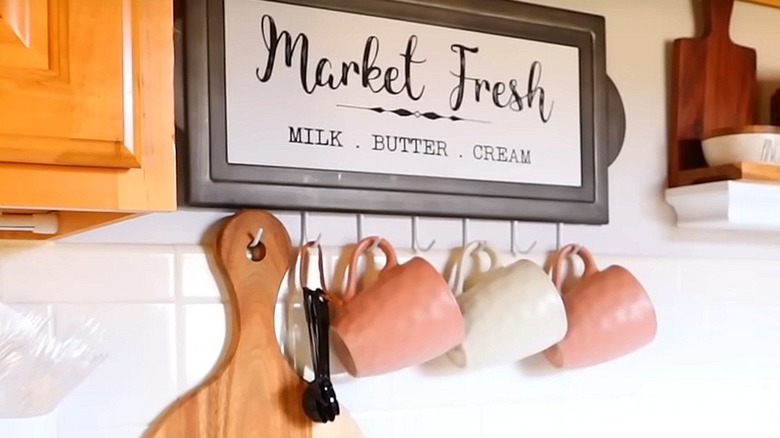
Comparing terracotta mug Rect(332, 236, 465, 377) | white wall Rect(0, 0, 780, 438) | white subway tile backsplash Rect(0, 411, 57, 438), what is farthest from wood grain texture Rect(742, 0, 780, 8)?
white subway tile backsplash Rect(0, 411, 57, 438)

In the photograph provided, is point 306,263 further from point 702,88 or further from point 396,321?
point 702,88

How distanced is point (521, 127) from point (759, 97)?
0.47 meters

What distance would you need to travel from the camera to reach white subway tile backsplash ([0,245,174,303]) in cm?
96

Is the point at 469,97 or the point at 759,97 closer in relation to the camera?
the point at 469,97

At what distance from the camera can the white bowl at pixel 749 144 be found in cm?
127

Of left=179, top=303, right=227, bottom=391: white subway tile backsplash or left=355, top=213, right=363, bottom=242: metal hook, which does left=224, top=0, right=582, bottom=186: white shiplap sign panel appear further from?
left=179, top=303, right=227, bottom=391: white subway tile backsplash

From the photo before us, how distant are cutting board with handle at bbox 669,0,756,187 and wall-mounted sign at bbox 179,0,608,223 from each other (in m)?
0.14

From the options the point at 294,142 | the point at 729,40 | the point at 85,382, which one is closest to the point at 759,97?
the point at 729,40

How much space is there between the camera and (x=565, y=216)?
1.26 meters

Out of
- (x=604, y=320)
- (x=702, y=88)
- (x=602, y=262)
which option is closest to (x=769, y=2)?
(x=702, y=88)

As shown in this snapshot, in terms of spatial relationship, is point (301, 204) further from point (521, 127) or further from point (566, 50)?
point (566, 50)

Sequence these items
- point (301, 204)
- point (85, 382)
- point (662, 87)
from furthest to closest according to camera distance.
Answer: point (662, 87)
point (301, 204)
point (85, 382)

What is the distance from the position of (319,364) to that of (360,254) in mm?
Answer: 153


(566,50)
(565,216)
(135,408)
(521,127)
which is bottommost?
(135,408)
